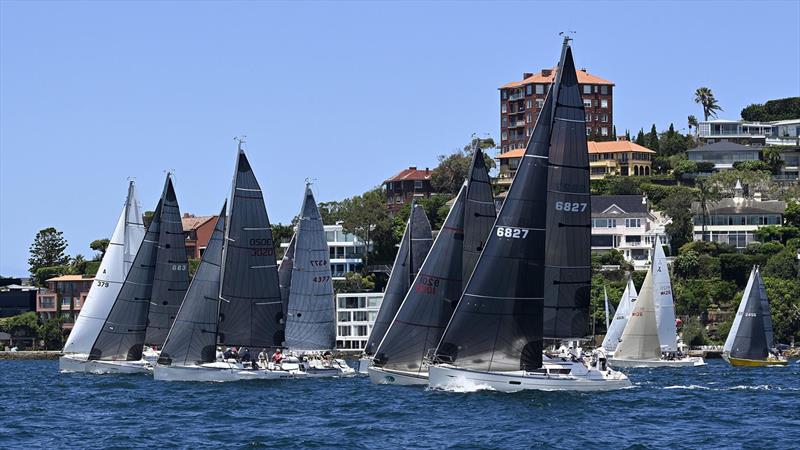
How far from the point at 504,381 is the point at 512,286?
322 centimetres

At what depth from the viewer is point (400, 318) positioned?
188 feet

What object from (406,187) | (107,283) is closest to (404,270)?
(107,283)

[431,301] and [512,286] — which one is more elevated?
[512,286]

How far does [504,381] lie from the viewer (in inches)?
1999

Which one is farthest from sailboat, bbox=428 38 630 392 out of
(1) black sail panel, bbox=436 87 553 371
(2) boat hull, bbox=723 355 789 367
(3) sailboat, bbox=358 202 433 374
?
(2) boat hull, bbox=723 355 789 367

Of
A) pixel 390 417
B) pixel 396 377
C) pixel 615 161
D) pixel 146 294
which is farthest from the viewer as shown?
pixel 615 161

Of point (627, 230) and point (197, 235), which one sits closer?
point (627, 230)

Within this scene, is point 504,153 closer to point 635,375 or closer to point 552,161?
point 635,375

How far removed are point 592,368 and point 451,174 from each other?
4373 inches

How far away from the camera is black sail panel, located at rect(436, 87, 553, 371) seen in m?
50.2

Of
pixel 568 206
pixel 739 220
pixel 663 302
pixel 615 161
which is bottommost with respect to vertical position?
pixel 663 302

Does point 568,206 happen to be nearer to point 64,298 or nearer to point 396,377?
point 396,377

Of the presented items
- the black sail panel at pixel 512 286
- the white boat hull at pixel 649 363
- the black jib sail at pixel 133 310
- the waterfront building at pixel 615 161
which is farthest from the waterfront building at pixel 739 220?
the black sail panel at pixel 512 286

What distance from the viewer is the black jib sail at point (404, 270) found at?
68.4 meters
